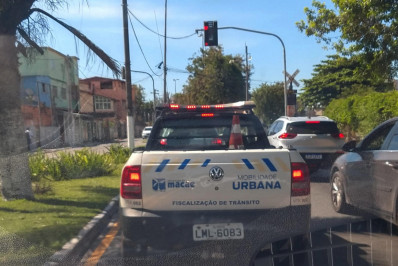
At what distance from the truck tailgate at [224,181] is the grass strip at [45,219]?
6.15 feet

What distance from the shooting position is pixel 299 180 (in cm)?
462

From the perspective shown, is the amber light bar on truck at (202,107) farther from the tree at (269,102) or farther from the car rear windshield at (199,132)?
the tree at (269,102)

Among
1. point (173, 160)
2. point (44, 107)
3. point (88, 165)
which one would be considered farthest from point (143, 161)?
point (44, 107)

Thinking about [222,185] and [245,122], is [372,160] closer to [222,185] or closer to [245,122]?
[245,122]

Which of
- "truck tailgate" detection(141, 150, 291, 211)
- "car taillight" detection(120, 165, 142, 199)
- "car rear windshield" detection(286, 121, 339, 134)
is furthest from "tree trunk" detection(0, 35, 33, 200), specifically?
"car rear windshield" detection(286, 121, 339, 134)

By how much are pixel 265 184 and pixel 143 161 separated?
3.80ft

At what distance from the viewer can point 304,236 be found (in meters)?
4.66

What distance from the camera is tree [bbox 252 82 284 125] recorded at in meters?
49.5

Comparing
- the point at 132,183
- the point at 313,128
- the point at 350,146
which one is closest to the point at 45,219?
the point at 132,183

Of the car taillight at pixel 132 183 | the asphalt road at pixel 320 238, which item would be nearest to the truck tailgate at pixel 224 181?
the car taillight at pixel 132 183

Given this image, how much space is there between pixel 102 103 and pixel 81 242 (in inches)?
1643

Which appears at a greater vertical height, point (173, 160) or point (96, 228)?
point (173, 160)

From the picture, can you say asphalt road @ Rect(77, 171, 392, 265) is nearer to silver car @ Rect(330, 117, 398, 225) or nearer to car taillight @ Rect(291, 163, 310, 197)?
silver car @ Rect(330, 117, 398, 225)

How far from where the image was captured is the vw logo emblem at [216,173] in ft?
15.0
